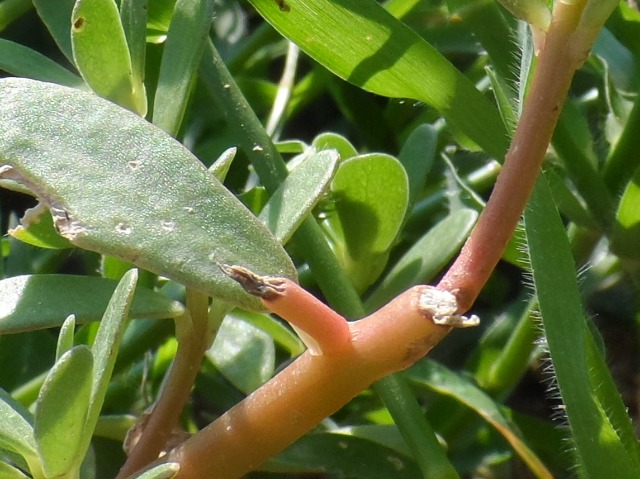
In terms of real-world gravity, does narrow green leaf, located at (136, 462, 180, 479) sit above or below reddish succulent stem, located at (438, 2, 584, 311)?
below

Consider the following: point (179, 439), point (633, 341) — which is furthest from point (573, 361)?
point (633, 341)

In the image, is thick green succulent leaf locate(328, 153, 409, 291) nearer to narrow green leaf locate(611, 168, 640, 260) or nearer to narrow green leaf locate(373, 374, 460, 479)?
narrow green leaf locate(373, 374, 460, 479)

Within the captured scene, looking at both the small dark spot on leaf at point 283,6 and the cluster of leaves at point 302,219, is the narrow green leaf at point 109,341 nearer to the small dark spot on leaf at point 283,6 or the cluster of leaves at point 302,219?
the cluster of leaves at point 302,219

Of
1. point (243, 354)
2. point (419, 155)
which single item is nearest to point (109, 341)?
point (243, 354)

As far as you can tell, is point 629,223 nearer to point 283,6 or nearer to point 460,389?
point 460,389

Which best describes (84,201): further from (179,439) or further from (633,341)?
(633,341)

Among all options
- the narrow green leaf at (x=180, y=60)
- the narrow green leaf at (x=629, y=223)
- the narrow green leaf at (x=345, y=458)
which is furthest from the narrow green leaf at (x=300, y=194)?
the narrow green leaf at (x=629, y=223)

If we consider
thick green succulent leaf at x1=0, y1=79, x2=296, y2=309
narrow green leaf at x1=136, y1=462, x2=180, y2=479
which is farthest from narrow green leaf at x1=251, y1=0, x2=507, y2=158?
narrow green leaf at x1=136, y1=462, x2=180, y2=479
